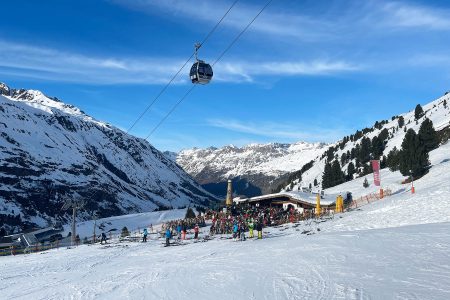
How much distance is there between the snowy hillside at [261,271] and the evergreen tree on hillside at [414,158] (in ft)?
101

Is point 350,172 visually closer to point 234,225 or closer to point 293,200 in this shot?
point 293,200

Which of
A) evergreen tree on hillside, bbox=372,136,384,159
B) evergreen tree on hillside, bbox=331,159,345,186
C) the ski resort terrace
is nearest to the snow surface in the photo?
the ski resort terrace

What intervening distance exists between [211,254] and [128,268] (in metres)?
4.82

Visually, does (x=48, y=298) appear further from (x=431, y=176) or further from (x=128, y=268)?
(x=431, y=176)

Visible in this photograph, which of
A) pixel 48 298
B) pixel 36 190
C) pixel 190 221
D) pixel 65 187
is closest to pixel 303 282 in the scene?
pixel 48 298

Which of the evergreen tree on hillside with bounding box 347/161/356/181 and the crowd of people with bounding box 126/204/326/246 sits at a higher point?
the evergreen tree on hillside with bounding box 347/161/356/181

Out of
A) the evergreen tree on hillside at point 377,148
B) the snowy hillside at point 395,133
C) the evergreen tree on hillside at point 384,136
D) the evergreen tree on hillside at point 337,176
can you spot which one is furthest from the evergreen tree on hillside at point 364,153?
the evergreen tree on hillside at point 337,176

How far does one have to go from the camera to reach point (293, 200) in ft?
197

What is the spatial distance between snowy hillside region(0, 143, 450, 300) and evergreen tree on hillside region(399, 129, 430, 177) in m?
30.9

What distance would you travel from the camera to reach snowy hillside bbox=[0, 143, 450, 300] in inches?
531

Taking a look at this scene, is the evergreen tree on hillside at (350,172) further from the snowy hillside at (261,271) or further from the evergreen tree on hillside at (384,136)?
the snowy hillside at (261,271)

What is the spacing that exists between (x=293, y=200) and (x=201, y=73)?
3755 cm

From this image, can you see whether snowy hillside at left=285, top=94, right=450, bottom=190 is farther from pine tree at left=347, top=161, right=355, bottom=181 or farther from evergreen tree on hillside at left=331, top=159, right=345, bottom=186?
evergreen tree on hillside at left=331, top=159, right=345, bottom=186

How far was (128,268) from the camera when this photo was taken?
2109 cm
